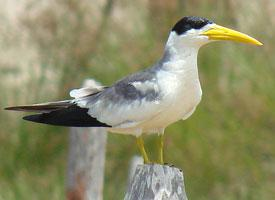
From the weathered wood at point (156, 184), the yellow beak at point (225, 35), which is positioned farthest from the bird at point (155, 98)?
the weathered wood at point (156, 184)

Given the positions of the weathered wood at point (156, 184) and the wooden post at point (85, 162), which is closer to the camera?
the weathered wood at point (156, 184)

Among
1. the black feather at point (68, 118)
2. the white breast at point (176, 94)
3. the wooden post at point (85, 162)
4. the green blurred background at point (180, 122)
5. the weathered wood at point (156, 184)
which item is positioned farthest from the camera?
the green blurred background at point (180, 122)

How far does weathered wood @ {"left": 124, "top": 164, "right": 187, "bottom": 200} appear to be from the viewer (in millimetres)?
3182

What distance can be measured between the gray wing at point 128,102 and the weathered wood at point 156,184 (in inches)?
15.2

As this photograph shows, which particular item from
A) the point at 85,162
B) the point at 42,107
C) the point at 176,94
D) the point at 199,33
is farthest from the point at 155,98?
the point at 85,162

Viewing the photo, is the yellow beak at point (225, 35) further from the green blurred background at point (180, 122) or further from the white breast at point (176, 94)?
the green blurred background at point (180, 122)

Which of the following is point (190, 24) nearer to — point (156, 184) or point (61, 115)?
point (61, 115)

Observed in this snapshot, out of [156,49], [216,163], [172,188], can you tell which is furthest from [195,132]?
[172,188]

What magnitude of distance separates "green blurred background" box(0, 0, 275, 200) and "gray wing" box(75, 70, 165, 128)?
1974 millimetres

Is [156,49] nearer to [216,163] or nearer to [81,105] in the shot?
Result: [216,163]

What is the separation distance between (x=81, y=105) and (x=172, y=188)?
0.74 meters

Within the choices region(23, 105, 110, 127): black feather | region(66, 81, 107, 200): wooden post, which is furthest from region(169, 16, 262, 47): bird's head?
region(66, 81, 107, 200): wooden post

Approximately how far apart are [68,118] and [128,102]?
0.21 m

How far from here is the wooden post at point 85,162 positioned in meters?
4.64
